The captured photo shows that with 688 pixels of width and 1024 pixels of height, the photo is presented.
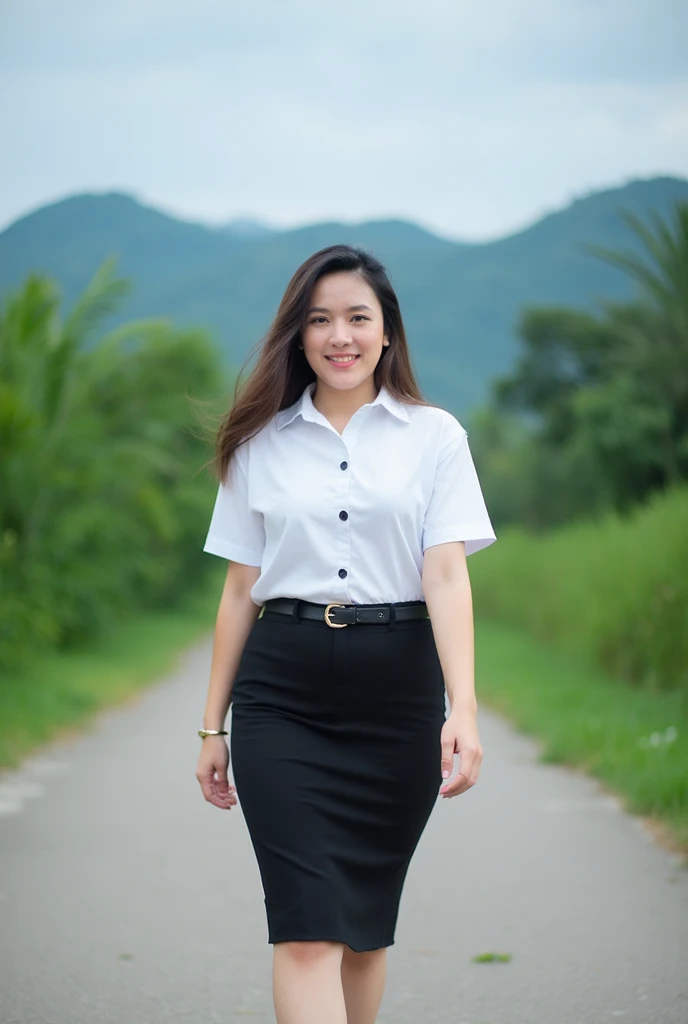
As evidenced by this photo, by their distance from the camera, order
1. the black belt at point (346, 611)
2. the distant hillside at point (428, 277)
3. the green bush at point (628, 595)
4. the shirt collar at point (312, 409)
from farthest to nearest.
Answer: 1. the distant hillside at point (428, 277)
2. the green bush at point (628, 595)
3. the shirt collar at point (312, 409)
4. the black belt at point (346, 611)

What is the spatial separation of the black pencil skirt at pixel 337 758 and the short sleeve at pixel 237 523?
19cm

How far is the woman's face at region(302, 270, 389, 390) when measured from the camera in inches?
138

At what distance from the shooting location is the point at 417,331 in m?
102

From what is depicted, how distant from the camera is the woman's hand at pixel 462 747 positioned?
124 inches

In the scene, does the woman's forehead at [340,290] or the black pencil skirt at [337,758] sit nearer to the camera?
the black pencil skirt at [337,758]

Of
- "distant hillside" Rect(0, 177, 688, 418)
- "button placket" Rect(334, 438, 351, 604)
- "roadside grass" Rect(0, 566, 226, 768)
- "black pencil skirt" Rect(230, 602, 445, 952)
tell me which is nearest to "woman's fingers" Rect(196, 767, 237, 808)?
"black pencil skirt" Rect(230, 602, 445, 952)

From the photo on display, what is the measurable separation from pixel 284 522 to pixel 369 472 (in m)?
0.24

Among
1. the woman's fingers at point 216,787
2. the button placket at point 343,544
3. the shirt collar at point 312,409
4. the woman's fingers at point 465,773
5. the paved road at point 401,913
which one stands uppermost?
the shirt collar at point 312,409

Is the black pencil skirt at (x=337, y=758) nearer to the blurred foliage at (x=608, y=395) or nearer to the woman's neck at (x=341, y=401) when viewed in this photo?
the woman's neck at (x=341, y=401)

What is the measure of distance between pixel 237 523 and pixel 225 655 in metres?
0.33

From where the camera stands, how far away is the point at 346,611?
10.8 feet

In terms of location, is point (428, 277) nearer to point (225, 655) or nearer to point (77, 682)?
point (77, 682)

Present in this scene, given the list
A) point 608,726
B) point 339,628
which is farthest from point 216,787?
point 608,726

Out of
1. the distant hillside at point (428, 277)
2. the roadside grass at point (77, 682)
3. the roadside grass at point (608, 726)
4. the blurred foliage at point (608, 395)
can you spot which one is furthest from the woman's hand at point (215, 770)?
the distant hillside at point (428, 277)
